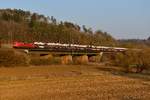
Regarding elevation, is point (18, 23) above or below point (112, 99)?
above

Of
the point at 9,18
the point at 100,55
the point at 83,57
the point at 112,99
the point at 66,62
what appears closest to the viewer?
the point at 112,99

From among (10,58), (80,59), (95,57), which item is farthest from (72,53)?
(10,58)

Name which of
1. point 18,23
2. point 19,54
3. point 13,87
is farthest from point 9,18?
point 13,87

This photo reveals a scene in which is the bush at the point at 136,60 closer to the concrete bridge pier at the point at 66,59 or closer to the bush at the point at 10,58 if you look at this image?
the concrete bridge pier at the point at 66,59

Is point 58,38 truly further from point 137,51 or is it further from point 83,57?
point 137,51

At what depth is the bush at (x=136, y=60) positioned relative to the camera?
79.0 meters

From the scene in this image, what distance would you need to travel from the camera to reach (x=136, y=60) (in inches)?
3115

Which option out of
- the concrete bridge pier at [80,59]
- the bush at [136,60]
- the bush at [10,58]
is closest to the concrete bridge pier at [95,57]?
the concrete bridge pier at [80,59]

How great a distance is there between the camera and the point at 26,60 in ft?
267

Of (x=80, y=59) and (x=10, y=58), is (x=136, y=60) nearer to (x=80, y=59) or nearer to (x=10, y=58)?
(x=80, y=59)

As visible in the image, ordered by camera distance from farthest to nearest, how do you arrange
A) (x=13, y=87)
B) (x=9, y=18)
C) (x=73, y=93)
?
(x=9, y=18) < (x=13, y=87) < (x=73, y=93)

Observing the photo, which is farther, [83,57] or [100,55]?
[100,55]

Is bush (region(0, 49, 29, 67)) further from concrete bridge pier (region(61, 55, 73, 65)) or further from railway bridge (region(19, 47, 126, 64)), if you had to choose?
concrete bridge pier (region(61, 55, 73, 65))

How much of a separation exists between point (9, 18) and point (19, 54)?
395ft
